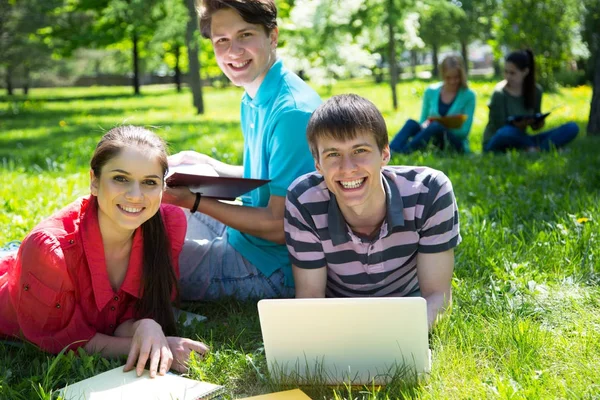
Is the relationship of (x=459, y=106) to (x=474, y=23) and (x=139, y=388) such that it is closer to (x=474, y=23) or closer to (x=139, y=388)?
(x=139, y=388)

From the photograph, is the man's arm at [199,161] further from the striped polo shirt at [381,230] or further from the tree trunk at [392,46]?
the tree trunk at [392,46]

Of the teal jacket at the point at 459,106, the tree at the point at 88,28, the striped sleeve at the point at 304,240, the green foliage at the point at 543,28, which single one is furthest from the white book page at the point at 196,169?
the tree at the point at 88,28

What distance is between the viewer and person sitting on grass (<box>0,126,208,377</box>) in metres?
2.61

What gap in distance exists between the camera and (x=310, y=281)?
9.36ft

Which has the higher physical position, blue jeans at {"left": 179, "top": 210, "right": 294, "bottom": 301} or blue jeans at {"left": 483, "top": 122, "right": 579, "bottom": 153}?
blue jeans at {"left": 483, "top": 122, "right": 579, "bottom": 153}

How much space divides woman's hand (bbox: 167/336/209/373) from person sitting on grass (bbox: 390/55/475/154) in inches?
180

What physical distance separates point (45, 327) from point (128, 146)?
2.50 feet

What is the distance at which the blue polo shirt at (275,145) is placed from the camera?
3.05 meters

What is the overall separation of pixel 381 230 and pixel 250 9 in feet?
3.87

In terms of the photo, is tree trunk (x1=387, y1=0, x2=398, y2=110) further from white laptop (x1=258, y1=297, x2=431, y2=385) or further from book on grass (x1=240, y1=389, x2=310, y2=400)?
book on grass (x1=240, y1=389, x2=310, y2=400)

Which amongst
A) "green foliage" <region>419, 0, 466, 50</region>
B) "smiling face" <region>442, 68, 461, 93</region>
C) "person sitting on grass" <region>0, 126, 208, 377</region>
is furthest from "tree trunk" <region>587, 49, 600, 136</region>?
"green foliage" <region>419, 0, 466, 50</region>

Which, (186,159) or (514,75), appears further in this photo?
(514,75)

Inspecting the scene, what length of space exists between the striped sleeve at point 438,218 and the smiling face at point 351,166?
24cm

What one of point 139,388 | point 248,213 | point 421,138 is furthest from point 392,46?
point 139,388
